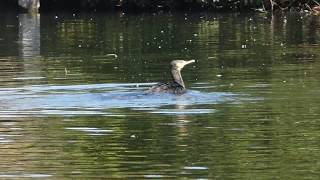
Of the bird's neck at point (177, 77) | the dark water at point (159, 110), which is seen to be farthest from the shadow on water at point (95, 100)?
the bird's neck at point (177, 77)

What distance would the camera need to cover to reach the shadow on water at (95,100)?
19.5 metres

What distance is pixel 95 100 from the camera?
20766 mm

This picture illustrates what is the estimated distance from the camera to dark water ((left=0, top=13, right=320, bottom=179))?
46.5 feet

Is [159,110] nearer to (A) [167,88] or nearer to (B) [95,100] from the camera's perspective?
(A) [167,88]

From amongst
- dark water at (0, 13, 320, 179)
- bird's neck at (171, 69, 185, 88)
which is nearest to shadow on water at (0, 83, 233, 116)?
dark water at (0, 13, 320, 179)

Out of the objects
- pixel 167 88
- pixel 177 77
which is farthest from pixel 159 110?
pixel 177 77

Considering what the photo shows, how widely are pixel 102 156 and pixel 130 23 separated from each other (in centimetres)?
3397

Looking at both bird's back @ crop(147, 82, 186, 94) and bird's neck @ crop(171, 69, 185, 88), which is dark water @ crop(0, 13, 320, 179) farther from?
bird's neck @ crop(171, 69, 185, 88)

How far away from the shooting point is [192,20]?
162 ft

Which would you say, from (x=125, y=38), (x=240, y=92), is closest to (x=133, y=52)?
(x=125, y=38)

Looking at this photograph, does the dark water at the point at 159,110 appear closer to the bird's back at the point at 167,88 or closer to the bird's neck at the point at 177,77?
the bird's back at the point at 167,88

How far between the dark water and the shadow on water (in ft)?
0.06

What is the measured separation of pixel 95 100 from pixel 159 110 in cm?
180

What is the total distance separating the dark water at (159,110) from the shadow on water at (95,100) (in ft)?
0.06
